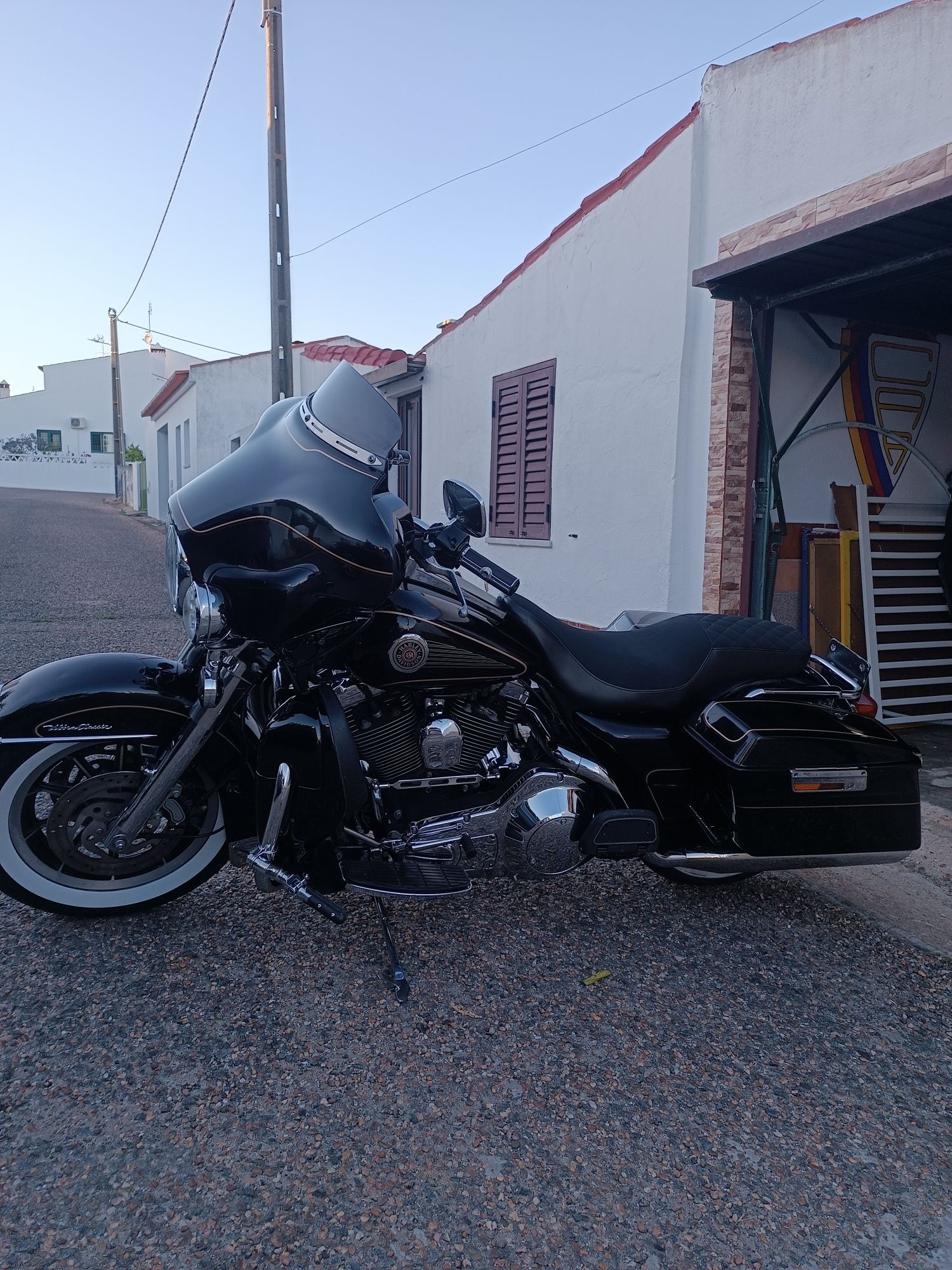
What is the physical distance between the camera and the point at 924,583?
18.9 ft

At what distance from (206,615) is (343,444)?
22.3 inches

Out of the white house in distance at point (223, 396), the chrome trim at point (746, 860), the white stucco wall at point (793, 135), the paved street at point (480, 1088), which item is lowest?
the paved street at point (480, 1088)

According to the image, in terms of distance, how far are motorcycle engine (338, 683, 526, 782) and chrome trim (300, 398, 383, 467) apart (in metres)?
0.60

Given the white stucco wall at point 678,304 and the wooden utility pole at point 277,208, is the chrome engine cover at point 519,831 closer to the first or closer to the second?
the white stucco wall at point 678,304

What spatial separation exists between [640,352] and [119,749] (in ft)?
15.3

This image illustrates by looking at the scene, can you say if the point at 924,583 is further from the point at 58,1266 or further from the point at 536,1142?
the point at 58,1266

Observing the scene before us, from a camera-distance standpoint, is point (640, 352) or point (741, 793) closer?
point (741, 793)

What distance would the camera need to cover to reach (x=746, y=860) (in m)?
2.66

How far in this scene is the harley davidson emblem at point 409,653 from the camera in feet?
7.70

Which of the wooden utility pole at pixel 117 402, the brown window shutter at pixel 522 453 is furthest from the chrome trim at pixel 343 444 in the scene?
the wooden utility pole at pixel 117 402

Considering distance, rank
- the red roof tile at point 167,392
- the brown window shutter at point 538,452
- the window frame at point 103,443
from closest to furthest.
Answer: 1. the brown window shutter at point 538,452
2. the red roof tile at point 167,392
3. the window frame at point 103,443

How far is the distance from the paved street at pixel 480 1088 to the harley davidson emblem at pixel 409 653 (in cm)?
87

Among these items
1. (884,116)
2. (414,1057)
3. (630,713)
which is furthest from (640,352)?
(414,1057)

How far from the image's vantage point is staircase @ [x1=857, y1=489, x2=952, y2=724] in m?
5.42
